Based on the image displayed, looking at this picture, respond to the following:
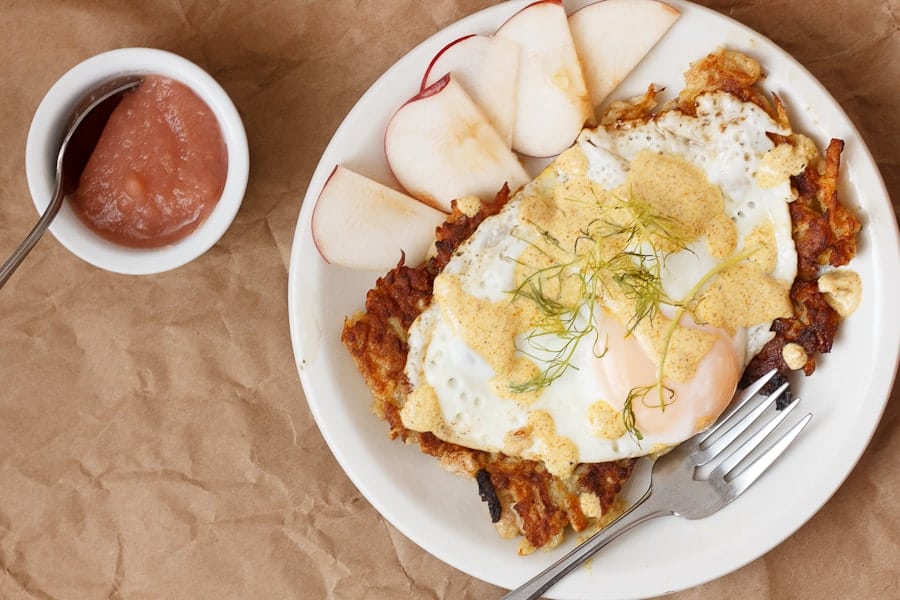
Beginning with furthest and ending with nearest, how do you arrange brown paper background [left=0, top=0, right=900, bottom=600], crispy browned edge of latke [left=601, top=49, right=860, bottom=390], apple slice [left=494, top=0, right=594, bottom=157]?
brown paper background [left=0, top=0, right=900, bottom=600], apple slice [left=494, top=0, right=594, bottom=157], crispy browned edge of latke [left=601, top=49, right=860, bottom=390]

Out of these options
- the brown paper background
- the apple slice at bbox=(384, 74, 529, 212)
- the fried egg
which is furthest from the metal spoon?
the fried egg

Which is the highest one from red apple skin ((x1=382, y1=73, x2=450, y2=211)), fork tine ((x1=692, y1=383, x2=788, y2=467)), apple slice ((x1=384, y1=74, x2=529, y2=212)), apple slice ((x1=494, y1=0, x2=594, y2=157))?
apple slice ((x1=494, y1=0, x2=594, y2=157))

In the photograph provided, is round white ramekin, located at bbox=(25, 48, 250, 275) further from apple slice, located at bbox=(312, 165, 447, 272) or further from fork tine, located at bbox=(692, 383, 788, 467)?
fork tine, located at bbox=(692, 383, 788, 467)

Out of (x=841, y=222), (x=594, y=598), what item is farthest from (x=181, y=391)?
(x=841, y=222)

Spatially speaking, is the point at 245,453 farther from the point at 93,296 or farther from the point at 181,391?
the point at 93,296

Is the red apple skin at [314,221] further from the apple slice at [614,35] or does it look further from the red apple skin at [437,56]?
the apple slice at [614,35]

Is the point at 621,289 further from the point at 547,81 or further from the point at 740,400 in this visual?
the point at 547,81
